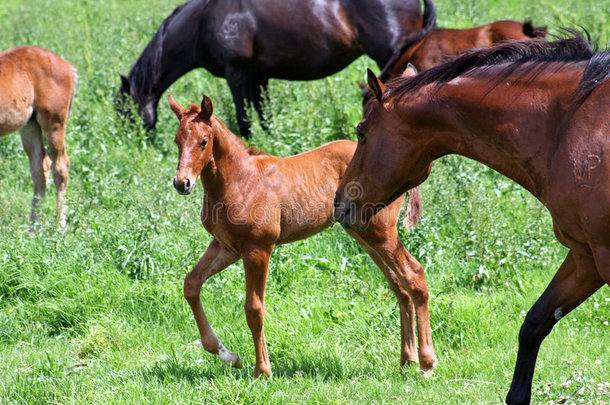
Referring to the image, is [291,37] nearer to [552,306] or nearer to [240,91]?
[240,91]

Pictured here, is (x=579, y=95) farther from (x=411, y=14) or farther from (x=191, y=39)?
(x=191, y=39)

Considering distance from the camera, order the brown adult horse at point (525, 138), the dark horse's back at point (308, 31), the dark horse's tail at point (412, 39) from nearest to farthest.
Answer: the brown adult horse at point (525, 138)
the dark horse's tail at point (412, 39)
the dark horse's back at point (308, 31)

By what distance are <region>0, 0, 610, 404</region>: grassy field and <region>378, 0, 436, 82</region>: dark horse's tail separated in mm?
1054

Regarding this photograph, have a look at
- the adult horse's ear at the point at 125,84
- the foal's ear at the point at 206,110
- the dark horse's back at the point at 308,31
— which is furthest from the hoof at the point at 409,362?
the adult horse's ear at the point at 125,84

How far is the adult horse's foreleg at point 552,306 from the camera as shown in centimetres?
362

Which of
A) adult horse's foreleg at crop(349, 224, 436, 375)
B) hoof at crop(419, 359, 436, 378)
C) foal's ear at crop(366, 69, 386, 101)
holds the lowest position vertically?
hoof at crop(419, 359, 436, 378)

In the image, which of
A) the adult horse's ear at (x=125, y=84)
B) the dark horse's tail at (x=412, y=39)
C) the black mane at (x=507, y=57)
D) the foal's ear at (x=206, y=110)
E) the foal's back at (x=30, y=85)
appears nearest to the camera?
the black mane at (x=507, y=57)

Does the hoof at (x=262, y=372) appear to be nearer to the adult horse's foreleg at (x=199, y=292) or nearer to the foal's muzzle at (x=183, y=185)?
the adult horse's foreleg at (x=199, y=292)

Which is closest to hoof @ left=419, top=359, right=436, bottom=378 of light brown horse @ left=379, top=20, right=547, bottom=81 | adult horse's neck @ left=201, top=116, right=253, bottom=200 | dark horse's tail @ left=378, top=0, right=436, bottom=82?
adult horse's neck @ left=201, top=116, right=253, bottom=200

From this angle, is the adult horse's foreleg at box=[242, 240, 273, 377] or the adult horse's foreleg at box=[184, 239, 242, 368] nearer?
the adult horse's foreleg at box=[242, 240, 273, 377]

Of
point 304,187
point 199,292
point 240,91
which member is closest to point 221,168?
point 304,187

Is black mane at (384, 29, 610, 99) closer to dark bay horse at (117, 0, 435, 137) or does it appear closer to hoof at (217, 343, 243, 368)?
hoof at (217, 343, 243, 368)

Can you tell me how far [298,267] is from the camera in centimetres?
596

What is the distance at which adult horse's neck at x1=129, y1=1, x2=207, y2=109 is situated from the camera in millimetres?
9195
